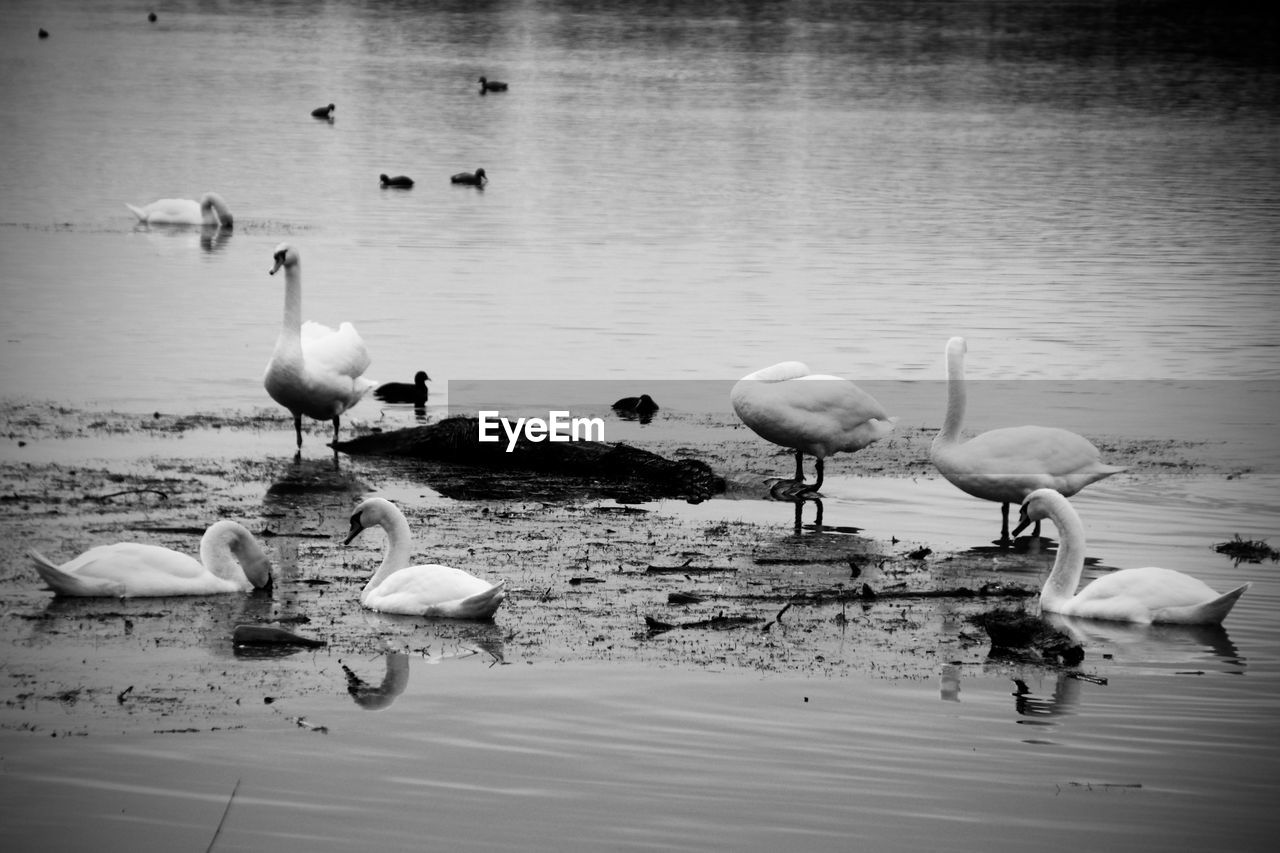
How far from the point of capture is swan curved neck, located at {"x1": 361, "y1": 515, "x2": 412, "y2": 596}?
1115cm

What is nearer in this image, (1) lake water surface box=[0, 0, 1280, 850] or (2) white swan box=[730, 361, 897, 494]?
(1) lake water surface box=[0, 0, 1280, 850]

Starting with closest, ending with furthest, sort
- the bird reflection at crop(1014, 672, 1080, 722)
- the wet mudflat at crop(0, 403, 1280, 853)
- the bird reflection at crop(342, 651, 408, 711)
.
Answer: the wet mudflat at crop(0, 403, 1280, 853)
the bird reflection at crop(342, 651, 408, 711)
the bird reflection at crop(1014, 672, 1080, 722)

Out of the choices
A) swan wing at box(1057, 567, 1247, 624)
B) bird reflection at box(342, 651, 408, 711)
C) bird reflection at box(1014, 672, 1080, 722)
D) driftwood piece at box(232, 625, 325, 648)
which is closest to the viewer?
bird reflection at box(342, 651, 408, 711)

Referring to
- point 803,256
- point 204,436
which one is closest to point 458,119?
point 803,256

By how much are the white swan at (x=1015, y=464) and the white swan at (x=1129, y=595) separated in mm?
1773

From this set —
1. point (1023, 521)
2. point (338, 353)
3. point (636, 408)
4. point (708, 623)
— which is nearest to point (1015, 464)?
point (1023, 521)

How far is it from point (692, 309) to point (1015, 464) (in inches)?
481

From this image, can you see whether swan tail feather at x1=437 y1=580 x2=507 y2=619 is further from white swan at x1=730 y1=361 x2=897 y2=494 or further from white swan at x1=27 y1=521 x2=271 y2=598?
white swan at x1=730 y1=361 x2=897 y2=494

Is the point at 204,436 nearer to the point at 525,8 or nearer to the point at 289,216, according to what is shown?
the point at 289,216

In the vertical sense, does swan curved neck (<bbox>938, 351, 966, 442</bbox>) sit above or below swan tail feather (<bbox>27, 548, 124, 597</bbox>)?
above

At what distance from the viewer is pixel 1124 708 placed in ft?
31.3

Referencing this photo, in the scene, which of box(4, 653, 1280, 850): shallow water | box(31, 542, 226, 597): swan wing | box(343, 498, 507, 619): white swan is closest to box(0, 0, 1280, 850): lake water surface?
box(4, 653, 1280, 850): shallow water

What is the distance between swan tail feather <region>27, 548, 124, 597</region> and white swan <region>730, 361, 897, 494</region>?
5.61 m

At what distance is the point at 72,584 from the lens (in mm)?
10797
